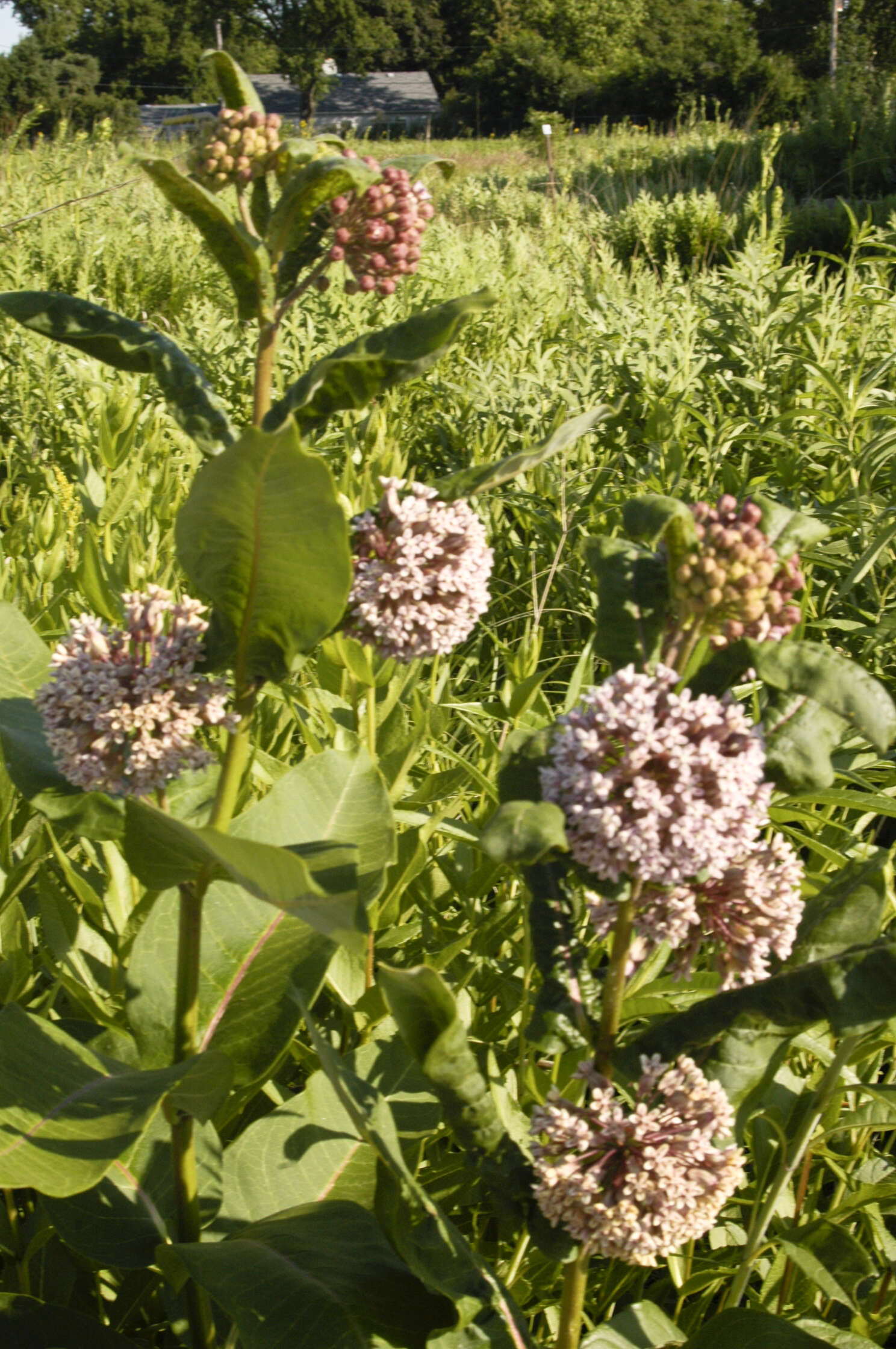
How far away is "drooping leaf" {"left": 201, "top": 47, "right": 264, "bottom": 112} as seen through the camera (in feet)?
3.51

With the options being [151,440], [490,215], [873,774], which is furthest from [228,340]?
[490,215]

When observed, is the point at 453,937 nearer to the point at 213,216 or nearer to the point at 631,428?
the point at 213,216

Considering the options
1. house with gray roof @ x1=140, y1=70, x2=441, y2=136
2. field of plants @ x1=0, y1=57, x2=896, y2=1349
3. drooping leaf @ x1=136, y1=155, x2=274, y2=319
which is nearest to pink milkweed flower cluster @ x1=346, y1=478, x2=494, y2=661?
field of plants @ x1=0, y1=57, x2=896, y2=1349

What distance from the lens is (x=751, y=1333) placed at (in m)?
1.06

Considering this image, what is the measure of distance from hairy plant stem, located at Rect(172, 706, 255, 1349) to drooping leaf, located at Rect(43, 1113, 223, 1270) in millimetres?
36

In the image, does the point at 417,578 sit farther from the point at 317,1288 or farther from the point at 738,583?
the point at 317,1288

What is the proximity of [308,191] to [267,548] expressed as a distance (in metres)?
0.34

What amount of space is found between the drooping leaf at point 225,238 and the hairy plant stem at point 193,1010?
39 cm

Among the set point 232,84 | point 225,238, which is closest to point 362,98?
point 232,84

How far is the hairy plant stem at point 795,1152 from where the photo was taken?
1.16 metres

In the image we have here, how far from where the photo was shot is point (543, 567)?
336 centimetres

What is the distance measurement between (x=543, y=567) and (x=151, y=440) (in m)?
1.32

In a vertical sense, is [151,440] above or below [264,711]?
above

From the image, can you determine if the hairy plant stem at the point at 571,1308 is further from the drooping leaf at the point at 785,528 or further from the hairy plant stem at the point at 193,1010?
the drooping leaf at the point at 785,528
